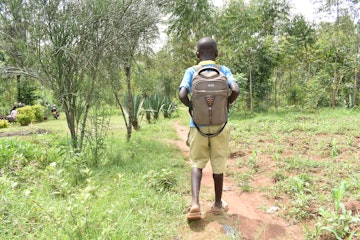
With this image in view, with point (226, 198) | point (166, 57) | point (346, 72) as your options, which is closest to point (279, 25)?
point (346, 72)

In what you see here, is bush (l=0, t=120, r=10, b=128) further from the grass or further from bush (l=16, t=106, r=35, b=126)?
the grass

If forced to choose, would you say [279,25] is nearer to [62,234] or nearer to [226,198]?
[226,198]

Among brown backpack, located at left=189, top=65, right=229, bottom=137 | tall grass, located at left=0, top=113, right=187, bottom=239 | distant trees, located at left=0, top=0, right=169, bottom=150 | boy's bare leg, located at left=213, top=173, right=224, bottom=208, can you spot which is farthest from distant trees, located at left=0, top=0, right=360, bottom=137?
boy's bare leg, located at left=213, top=173, right=224, bottom=208

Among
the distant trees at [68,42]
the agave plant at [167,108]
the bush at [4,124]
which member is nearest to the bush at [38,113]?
the bush at [4,124]

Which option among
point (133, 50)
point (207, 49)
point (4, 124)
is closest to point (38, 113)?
point (4, 124)

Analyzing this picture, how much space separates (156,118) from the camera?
11.5 meters

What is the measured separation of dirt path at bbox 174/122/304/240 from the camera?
7.57ft

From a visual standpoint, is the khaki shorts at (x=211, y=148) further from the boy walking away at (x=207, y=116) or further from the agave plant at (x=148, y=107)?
the agave plant at (x=148, y=107)

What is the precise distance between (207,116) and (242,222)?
3.50ft

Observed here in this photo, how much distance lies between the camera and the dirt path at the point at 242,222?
231cm

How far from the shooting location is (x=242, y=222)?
2557 millimetres

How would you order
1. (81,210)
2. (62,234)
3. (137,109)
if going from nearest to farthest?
(62,234) < (81,210) < (137,109)

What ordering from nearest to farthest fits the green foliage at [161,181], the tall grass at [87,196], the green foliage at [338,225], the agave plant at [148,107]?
1. the tall grass at [87,196]
2. the green foliage at [338,225]
3. the green foliage at [161,181]
4. the agave plant at [148,107]

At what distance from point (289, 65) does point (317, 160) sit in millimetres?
10242
